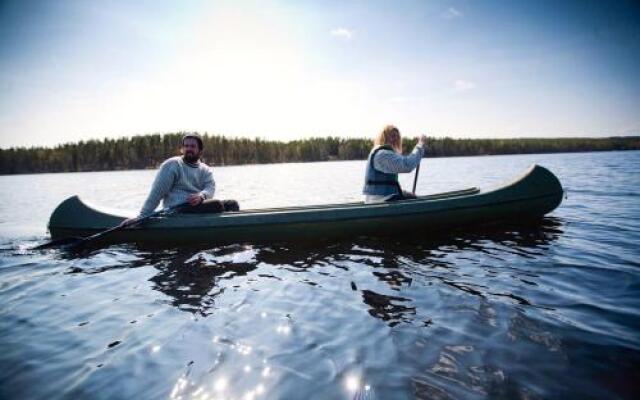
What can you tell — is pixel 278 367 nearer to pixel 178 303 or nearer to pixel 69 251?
pixel 178 303

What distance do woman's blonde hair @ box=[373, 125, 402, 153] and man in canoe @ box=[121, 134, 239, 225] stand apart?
11.3 feet

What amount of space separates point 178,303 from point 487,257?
14.9 ft

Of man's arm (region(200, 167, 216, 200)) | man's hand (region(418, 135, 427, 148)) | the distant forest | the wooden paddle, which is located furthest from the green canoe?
the distant forest

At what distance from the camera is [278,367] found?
2895 millimetres

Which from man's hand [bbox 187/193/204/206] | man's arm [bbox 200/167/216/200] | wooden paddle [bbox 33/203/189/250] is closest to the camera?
wooden paddle [bbox 33/203/189/250]

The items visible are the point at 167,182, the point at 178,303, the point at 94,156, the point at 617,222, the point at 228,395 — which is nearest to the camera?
the point at 228,395

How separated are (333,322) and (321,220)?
3257 mm

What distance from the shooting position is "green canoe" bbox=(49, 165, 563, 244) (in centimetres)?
683

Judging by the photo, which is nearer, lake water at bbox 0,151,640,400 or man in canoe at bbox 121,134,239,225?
lake water at bbox 0,151,640,400

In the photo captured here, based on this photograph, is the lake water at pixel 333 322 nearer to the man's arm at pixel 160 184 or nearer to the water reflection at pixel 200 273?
the water reflection at pixel 200 273

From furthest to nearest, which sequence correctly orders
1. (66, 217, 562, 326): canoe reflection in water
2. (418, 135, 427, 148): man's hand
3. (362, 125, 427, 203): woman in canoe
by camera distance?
(418, 135, 427, 148): man's hand → (362, 125, 427, 203): woman in canoe → (66, 217, 562, 326): canoe reflection in water

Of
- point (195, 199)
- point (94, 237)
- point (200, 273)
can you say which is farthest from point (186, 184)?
point (200, 273)

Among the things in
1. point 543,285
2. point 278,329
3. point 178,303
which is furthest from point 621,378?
point 178,303

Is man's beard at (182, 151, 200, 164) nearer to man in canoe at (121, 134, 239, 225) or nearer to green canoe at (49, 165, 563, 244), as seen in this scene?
man in canoe at (121, 134, 239, 225)
